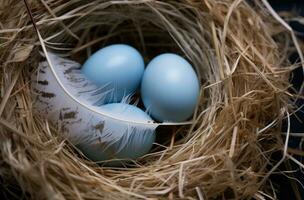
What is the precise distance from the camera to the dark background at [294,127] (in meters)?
1.02

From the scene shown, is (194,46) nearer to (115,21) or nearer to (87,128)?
(115,21)

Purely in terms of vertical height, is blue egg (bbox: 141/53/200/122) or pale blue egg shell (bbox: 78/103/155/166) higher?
blue egg (bbox: 141/53/200/122)

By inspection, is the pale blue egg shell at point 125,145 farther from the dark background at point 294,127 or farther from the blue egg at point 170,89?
the dark background at point 294,127

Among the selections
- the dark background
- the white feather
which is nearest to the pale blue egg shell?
the white feather

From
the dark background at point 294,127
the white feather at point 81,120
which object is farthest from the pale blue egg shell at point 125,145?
the dark background at point 294,127

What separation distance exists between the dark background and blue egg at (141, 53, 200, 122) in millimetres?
209

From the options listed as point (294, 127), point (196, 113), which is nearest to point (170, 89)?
point (196, 113)

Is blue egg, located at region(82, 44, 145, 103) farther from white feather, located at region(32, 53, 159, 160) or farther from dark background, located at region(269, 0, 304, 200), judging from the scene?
dark background, located at region(269, 0, 304, 200)

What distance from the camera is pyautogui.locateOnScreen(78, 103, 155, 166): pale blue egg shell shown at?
973mm

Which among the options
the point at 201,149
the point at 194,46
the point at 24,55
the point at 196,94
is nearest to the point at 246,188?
the point at 201,149

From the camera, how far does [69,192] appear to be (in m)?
0.83

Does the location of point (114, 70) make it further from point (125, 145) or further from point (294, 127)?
point (294, 127)

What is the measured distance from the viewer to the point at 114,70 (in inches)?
41.0

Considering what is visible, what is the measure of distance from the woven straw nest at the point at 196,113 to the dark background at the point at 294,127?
30mm
